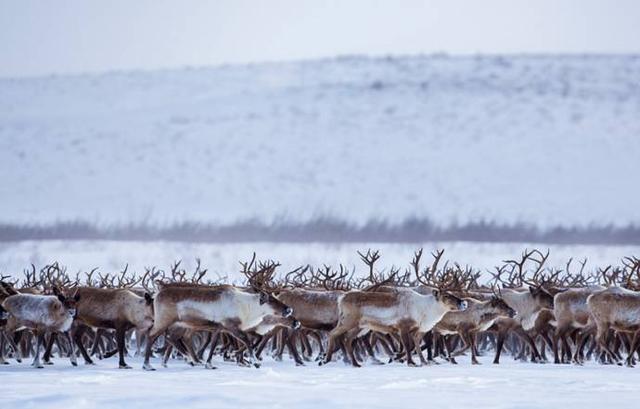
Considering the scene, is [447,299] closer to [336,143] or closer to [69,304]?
[69,304]

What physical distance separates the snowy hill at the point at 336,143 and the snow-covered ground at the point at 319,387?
42712 mm

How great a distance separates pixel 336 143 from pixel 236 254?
1802cm

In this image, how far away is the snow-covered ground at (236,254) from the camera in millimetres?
48969

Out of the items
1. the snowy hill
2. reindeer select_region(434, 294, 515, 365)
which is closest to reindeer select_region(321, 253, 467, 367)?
reindeer select_region(434, 294, 515, 365)

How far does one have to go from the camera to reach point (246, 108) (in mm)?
75875

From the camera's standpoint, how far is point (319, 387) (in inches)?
561

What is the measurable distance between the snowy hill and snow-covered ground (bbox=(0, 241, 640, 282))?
522cm

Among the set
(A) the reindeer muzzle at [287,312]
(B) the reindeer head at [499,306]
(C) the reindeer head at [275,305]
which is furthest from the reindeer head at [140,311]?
(B) the reindeer head at [499,306]

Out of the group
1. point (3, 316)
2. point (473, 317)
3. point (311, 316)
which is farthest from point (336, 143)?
point (3, 316)

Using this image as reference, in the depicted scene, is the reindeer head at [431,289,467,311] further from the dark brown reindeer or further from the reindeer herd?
the dark brown reindeer

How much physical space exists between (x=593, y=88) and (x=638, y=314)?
188 ft

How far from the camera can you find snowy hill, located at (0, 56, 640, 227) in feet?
206

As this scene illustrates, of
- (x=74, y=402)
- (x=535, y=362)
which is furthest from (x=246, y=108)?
(x=74, y=402)

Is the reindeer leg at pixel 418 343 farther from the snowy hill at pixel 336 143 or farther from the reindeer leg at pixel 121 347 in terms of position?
the snowy hill at pixel 336 143
